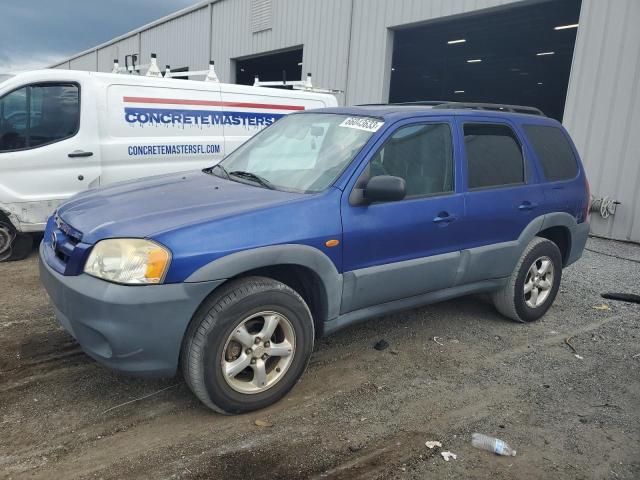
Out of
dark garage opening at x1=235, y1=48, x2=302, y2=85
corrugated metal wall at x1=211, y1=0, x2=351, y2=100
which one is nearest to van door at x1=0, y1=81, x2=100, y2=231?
corrugated metal wall at x1=211, y1=0, x2=351, y2=100

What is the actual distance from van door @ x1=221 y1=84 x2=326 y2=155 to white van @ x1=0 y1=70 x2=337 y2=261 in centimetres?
14

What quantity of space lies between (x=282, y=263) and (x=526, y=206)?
7.76 ft

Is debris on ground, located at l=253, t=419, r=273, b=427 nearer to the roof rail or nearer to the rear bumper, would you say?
the roof rail

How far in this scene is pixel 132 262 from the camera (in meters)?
2.69

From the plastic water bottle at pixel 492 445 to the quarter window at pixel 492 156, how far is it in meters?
1.85

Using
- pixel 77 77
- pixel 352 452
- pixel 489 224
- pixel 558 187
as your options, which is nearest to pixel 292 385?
pixel 352 452

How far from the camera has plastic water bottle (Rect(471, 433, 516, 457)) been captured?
2.83 m

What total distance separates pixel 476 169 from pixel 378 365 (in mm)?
1666

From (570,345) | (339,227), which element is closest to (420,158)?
(339,227)

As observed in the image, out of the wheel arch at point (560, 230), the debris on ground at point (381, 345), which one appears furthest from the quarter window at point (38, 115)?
the wheel arch at point (560, 230)

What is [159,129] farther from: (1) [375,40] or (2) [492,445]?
(1) [375,40]

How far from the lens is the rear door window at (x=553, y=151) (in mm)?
4602

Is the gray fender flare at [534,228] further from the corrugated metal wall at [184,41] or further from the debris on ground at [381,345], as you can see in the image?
the corrugated metal wall at [184,41]

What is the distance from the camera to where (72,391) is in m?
3.23
